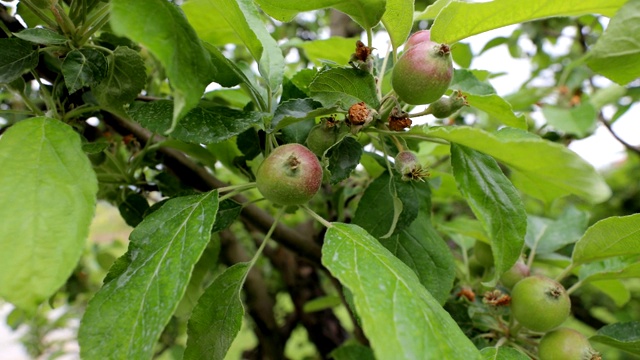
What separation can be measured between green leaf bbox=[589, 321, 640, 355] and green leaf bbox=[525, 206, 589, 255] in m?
0.25

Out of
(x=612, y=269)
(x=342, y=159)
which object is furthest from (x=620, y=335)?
(x=342, y=159)

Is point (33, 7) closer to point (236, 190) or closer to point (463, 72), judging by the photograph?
point (236, 190)

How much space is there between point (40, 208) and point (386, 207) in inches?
20.3

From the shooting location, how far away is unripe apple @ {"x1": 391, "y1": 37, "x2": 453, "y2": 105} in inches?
25.0

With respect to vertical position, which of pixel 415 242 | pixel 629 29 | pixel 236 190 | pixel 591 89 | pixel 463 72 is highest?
pixel 629 29

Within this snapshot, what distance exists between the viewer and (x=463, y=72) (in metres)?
0.88

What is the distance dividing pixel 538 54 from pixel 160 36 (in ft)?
7.88

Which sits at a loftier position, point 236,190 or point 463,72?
point 463,72

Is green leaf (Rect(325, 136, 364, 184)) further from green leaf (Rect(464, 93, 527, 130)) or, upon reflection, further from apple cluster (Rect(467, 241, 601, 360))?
apple cluster (Rect(467, 241, 601, 360))

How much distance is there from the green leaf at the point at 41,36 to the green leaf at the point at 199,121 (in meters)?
0.13

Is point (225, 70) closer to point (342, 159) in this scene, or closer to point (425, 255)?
point (342, 159)

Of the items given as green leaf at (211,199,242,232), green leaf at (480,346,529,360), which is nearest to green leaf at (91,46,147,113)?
green leaf at (211,199,242,232)

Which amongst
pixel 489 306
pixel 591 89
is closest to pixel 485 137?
pixel 489 306

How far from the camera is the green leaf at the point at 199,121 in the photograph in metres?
0.64
